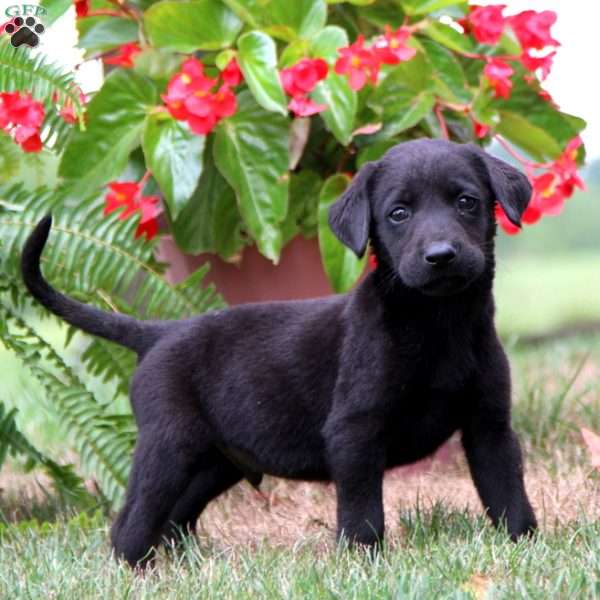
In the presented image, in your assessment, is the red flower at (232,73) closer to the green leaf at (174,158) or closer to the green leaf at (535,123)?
the green leaf at (174,158)

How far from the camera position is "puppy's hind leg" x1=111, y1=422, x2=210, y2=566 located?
345 cm

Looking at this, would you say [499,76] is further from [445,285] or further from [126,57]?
[445,285]

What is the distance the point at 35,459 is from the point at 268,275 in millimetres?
1154

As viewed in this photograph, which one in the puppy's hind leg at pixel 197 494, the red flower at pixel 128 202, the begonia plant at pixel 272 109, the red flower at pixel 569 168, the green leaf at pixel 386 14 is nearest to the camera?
the puppy's hind leg at pixel 197 494

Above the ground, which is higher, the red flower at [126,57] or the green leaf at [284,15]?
the green leaf at [284,15]

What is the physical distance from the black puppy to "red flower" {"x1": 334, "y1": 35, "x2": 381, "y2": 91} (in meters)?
0.87

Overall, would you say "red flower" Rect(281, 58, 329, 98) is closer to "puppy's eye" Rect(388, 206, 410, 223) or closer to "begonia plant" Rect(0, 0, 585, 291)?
"begonia plant" Rect(0, 0, 585, 291)

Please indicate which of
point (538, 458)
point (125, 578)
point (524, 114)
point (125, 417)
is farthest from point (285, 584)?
point (524, 114)

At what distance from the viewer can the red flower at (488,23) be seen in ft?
14.6

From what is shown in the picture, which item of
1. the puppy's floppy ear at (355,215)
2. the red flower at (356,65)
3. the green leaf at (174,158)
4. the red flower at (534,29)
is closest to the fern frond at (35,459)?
the green leaf at (174,158)

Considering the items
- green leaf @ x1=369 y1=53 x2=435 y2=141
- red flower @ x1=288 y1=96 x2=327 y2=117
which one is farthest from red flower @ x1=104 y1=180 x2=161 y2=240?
green leaf @ x1=369 y1=53 x2=435 y2=141

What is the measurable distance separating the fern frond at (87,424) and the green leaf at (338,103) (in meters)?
1.22

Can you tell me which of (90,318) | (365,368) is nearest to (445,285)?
(365,368)

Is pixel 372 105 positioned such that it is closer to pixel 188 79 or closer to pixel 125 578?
pixel 188 79
